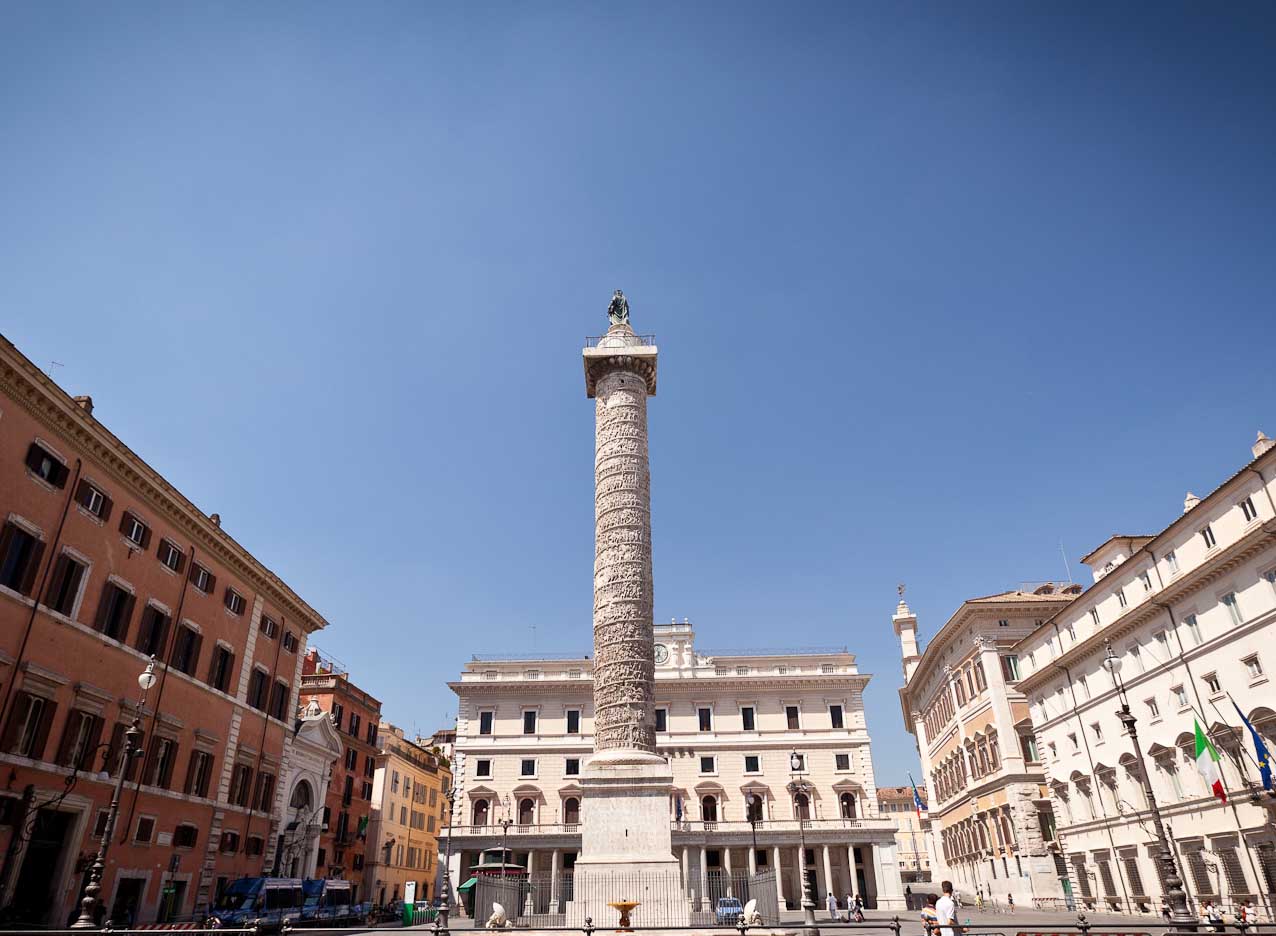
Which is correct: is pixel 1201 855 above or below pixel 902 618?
below

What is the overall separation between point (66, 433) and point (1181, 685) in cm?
2654

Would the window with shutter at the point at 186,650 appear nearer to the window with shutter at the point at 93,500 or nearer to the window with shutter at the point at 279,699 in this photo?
the window with shutter at the point at 93,500

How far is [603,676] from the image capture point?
784 inches

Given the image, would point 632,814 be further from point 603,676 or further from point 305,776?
point 305,776

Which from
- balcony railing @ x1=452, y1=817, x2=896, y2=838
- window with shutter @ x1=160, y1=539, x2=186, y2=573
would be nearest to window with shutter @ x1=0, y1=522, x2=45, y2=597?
window with shutter @ x1=160, y1=539, x2=186, y2=573

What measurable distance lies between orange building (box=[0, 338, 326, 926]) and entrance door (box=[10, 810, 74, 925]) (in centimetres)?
3

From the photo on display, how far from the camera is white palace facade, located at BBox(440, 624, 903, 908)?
112 ft

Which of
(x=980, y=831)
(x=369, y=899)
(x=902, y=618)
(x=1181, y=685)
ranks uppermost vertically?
(x=902, y=618)

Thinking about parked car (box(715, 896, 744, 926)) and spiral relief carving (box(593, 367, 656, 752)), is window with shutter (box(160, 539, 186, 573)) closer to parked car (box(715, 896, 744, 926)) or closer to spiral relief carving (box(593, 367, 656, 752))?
spiral relief carving (box(593, 367, 656, 752))

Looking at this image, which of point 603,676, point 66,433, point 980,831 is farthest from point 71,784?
point 980,831

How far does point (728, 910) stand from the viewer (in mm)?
20547

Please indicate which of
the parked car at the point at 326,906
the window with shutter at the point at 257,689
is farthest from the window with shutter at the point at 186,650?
the parked car at the point at 326,906

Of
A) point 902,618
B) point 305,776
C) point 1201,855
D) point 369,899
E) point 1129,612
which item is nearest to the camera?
point 1201,855

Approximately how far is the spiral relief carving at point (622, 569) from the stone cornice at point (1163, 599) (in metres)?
10.2
